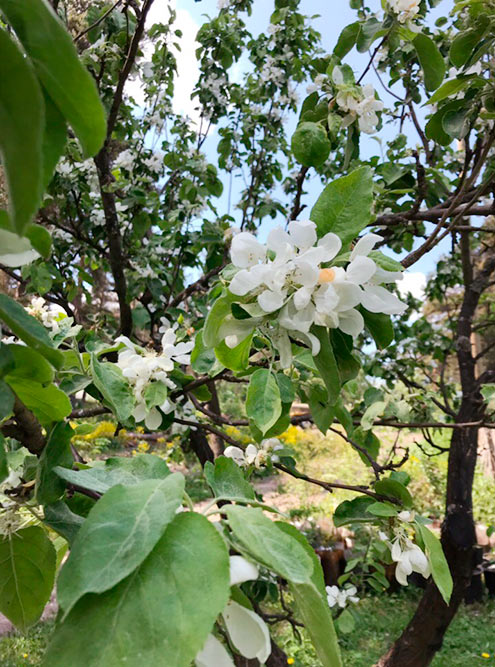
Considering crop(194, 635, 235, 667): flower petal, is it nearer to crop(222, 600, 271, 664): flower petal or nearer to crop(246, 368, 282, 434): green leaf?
crop(222, 600, 271, 664): flower petal

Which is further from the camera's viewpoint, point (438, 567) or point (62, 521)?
point (438, 567)

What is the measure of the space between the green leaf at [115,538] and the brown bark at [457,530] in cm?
192

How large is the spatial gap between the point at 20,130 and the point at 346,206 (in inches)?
14.4

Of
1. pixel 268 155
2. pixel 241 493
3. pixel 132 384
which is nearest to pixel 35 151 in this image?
pixel 241 493

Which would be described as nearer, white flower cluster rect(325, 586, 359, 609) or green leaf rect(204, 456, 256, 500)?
green leaf rect(204, 456, 256, 500)

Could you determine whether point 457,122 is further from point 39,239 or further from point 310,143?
point 39,239

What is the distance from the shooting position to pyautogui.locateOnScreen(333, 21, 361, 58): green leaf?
98cm

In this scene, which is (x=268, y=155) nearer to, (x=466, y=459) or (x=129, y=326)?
(x=129, y=326)

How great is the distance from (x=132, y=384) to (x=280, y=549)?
1.88 feet

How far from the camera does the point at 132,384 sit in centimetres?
82

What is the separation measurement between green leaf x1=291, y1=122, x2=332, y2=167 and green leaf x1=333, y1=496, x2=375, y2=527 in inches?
20.7

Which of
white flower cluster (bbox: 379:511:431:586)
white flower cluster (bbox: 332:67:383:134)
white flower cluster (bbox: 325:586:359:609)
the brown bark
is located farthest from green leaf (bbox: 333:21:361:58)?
white flower cluster (bbox: 325:586:359:609)

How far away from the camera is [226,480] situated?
0.45 meters

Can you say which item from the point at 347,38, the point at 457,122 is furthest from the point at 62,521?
the point at 347,38
